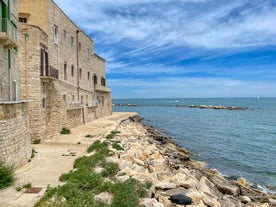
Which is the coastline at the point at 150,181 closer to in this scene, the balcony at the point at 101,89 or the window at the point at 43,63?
the window at the point at 43,63

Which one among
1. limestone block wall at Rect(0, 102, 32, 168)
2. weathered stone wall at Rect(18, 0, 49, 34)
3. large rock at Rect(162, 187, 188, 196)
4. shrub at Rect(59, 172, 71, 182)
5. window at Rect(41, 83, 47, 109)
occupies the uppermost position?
weathered stone wall at Rect(18, 0, 49, 34)

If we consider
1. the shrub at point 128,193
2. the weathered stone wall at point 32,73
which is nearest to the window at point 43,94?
the weathered stone wall at point 32,73

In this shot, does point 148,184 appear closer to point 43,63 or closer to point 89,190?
point 89,190

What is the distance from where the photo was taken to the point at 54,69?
1972 cm

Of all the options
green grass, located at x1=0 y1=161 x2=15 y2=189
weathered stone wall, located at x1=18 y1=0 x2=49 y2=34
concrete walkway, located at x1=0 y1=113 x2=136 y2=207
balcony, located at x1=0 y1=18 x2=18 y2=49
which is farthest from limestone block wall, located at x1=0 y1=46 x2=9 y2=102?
weathered stone wall, located at x1=18 y1=0 x2=49 y2=34

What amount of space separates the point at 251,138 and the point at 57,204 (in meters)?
27.0

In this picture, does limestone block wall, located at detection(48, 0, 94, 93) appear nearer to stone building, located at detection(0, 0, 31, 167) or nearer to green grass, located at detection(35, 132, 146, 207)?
stone building, located at detection(0, 0, 31, 167)

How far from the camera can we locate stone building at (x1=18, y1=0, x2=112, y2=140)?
16.6 m

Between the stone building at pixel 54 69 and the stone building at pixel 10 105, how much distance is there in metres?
2.51

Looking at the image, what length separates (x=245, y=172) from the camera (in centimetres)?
1736

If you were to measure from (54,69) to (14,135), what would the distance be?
10.1 m

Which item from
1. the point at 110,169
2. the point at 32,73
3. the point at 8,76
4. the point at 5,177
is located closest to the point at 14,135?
the point at 5,177

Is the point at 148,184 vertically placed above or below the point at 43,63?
below

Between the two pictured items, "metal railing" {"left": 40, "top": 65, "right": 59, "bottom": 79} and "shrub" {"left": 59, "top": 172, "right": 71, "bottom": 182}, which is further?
"metal railing" {"left": 40, "top": 65, "right": 59, "bottom": 79}
